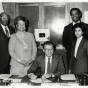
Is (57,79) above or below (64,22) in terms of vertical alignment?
below

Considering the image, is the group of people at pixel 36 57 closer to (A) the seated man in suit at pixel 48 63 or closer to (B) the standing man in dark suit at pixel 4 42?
(A) the seated man in suit at pixel 48 63

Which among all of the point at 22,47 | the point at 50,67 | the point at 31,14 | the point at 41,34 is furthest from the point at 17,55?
the point at 31,14

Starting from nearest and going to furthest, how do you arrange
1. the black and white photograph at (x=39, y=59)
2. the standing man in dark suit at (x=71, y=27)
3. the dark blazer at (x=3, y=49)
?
the black and white photograph at (x=39, y=59) < the dark blazer at (x=3, y=49) < the standing man in dark suit at (x=71, y=27)

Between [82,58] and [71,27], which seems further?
[71,27]

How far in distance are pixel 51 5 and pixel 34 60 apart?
3.46 m

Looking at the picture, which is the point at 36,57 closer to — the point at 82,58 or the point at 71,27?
the point at 82,58

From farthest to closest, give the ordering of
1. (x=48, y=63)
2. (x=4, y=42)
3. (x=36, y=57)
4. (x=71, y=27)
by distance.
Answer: (x=71, y=27) < (x=4, y=42) < (x=36, y=57) < (x=48, y=63)

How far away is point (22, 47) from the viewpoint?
9.31ft

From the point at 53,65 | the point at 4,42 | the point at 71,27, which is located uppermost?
the point at 71,27

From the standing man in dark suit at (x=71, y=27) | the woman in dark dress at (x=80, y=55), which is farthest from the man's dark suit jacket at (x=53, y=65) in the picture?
the standing man in dark suit at (x=71, y=27)

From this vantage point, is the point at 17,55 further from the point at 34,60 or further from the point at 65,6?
the point at 65,6

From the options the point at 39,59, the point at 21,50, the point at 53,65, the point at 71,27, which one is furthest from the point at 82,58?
the point at 71,27

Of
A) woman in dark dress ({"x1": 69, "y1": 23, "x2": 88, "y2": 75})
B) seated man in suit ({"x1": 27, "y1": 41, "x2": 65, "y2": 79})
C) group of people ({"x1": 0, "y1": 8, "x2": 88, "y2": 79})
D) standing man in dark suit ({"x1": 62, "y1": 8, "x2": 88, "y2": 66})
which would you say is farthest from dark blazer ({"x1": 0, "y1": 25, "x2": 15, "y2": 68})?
standing man in dark suit ({"x1": 62, "y1": 8, "x2": 88, "y2": 66})

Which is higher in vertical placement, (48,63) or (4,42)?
(4,42)
